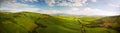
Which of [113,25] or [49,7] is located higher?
[49,7]

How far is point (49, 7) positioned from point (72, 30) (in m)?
0.38

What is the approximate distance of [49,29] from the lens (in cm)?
299

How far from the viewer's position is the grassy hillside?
2973mm

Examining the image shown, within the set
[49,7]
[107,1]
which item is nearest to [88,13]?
[107,1]

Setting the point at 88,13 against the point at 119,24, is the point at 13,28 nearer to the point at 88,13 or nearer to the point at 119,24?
the point at 88,13

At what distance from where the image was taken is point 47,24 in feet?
9.91

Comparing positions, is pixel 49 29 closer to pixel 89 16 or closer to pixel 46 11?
pixel 46 11

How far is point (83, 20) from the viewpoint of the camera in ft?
9.89

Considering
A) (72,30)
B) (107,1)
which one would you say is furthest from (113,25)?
(72,30)

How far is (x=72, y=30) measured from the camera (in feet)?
9.73

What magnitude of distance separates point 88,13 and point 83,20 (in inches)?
3.9

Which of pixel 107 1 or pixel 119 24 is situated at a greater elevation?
pixel 107 1

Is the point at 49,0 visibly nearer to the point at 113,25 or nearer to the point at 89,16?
the point at 89,16

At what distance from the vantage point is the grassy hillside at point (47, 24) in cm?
297
